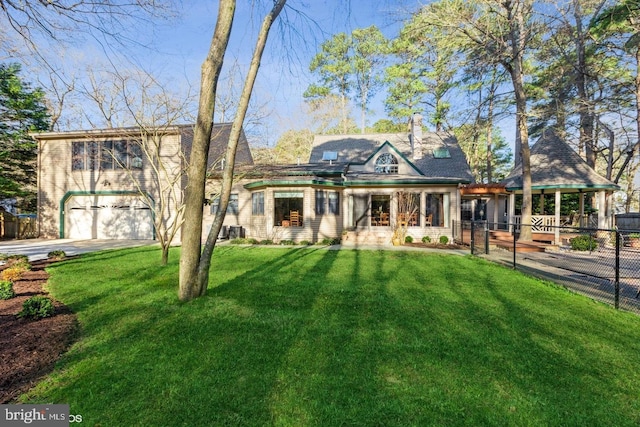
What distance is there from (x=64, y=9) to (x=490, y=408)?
7156 millimetres

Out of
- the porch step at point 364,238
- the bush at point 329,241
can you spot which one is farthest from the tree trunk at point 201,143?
the porch step at point 364,238

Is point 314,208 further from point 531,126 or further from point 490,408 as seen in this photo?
point 531,126

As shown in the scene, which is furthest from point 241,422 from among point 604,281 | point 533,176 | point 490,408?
point 533,176

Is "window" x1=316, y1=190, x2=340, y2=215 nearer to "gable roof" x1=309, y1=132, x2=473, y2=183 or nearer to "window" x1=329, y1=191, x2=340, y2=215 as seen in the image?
"window" x1=329, y1=191, x2=340, y2=215

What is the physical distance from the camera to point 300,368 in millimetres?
2859

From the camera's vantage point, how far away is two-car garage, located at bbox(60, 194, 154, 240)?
50.3 feet

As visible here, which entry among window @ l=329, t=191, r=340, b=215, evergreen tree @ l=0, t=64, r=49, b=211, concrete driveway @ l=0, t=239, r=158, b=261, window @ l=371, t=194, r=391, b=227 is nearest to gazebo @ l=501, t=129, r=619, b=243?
window @ l=371, t=194, r=391, b=227

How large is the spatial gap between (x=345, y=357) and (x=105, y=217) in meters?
17.1

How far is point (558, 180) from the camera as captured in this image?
44.3ft

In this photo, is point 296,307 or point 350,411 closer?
point 350,411

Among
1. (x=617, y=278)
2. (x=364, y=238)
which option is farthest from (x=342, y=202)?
(x=617, y=278)

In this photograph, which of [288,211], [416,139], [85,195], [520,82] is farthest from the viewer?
[416,139]

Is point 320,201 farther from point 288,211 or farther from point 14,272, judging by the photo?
point 14,272

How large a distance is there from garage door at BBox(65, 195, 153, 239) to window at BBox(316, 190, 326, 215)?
29.4ft
